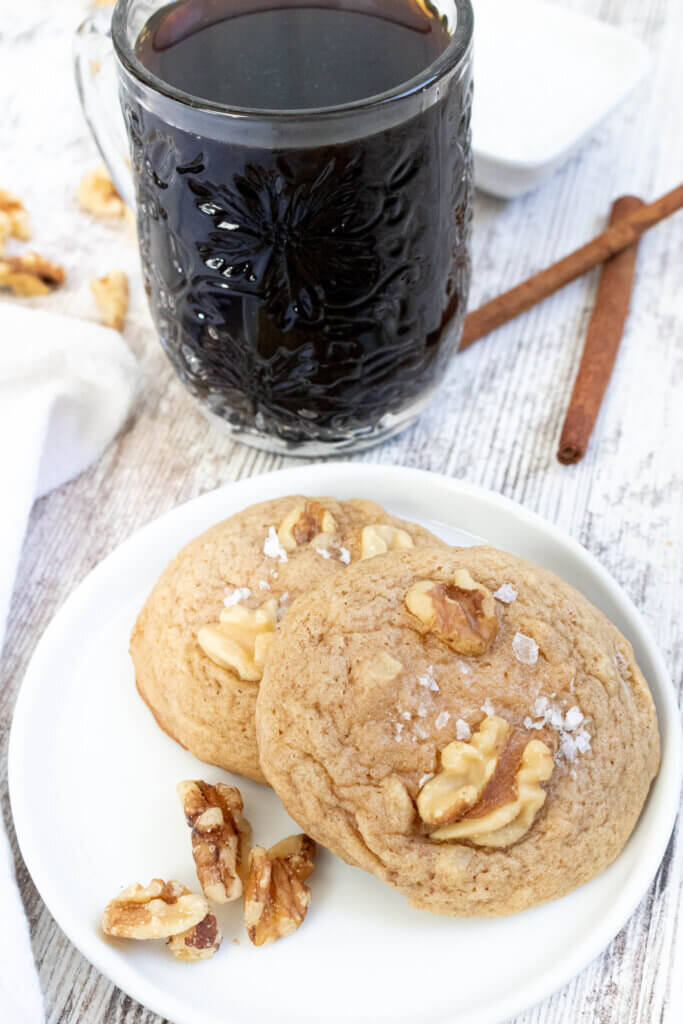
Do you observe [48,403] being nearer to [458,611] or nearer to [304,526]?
[304,526]

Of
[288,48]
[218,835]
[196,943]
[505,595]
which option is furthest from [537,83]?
[196,943]

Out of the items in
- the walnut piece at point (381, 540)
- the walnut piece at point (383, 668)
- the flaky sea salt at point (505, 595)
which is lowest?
the walnut piece at point (381, 540)

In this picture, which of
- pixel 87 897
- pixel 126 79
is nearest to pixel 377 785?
pixel 87 897

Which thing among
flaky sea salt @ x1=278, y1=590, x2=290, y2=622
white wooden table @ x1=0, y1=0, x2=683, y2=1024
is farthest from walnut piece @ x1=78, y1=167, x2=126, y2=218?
flaky sea salt @ x1=278, y1=590, x2=290, y2=622

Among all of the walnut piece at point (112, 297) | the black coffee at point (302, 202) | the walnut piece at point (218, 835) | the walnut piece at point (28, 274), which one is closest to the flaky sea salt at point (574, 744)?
the walnut piece at point (218, 835)

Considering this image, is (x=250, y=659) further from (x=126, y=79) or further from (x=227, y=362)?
(x=126, y=79)

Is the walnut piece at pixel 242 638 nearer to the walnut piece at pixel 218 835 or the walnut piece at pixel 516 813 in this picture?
the walnut piece at pixel 218 835
